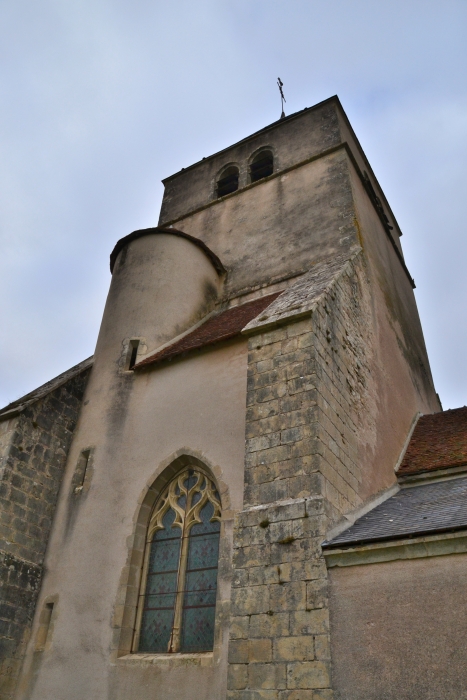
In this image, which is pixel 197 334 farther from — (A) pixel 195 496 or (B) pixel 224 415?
(A) pixel 195 496

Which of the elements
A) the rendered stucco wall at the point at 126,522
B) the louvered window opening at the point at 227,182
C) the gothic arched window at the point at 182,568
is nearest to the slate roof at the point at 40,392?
the rendered stucco wall at the point at 126,522

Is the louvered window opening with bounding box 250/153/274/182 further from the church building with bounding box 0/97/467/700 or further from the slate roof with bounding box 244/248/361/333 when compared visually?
the slate roof with bounding box 244/248/361/333

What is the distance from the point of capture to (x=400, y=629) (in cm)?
432

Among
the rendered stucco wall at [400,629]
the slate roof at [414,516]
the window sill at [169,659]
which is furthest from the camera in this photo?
the window sill at [169,659]

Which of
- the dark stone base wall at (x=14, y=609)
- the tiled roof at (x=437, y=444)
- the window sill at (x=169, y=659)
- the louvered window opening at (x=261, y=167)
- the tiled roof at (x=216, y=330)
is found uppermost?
the louvered window opening at (x=261, y=167)

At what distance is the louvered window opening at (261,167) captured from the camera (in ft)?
43.0

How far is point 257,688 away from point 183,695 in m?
1.36

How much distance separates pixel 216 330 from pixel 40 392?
2936 mm

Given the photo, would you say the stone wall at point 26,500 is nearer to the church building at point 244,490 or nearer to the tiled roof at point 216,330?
the church building at point 244,490

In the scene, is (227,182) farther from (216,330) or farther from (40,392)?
(40,392)

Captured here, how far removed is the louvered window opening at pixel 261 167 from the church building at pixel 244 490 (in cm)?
204

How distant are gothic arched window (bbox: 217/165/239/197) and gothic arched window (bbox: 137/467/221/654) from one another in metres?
8.49

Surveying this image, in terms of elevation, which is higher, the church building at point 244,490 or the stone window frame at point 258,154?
the stone window frame at point 258,154

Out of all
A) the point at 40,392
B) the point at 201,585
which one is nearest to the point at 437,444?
the point at 201,585
